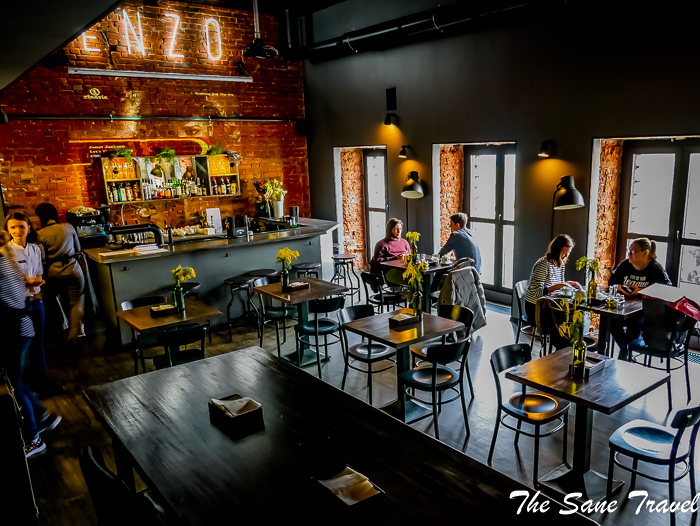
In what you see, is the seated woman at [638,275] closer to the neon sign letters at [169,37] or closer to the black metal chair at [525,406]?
the black metal chair at [525,406]

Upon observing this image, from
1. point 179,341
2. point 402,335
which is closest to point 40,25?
point 179,341

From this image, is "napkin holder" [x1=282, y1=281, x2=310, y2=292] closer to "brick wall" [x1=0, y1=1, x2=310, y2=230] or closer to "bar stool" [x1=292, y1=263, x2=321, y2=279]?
"bar stool" [x1=292, y1=263, x2=321, y2=279]

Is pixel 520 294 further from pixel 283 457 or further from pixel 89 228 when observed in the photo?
pixel 89 228

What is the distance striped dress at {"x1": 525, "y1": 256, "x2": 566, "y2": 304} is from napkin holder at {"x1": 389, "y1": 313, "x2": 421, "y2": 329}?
1671 mm

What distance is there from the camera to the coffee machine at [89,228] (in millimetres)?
7899

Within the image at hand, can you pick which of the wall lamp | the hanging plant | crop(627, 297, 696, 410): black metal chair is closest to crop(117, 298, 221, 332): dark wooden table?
crop(627, 297, 696, 410): black metal chair

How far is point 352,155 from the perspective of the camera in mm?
10336

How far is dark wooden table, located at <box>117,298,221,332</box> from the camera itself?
477cm

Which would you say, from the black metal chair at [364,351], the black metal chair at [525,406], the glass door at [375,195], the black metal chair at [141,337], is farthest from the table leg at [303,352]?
the glass door at [375,195]

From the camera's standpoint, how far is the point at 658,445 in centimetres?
321

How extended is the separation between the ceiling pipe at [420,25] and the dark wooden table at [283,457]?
504cm

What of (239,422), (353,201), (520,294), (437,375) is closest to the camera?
(239,422)

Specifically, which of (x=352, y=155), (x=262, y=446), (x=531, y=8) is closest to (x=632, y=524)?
(x=262, y=446)

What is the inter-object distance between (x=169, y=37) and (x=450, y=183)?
5305 mm
